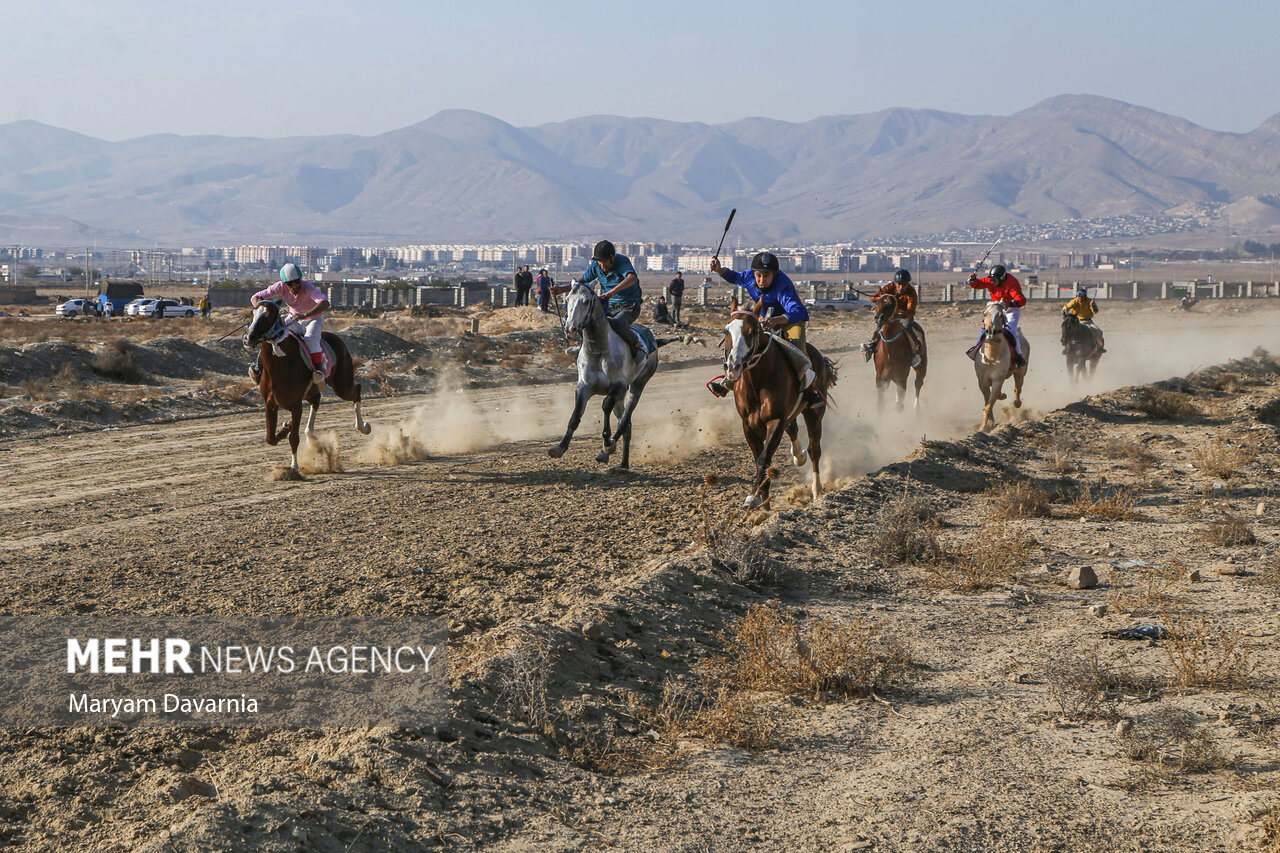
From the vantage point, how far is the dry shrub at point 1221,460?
1633 cm

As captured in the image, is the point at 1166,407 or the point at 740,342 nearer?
the point at 740,342

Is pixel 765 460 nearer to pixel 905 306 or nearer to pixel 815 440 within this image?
pixel 815 440

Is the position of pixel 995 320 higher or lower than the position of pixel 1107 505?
higher

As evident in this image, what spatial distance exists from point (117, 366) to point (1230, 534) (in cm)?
2305

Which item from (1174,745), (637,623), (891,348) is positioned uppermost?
(891,348)

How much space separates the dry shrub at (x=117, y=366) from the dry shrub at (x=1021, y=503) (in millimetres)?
20185

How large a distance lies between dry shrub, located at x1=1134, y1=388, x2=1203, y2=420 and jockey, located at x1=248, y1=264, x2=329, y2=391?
1518 centimetres

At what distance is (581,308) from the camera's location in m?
15.5

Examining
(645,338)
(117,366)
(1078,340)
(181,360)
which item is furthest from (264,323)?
(1078,340)

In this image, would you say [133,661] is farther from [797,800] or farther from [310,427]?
[310,427]

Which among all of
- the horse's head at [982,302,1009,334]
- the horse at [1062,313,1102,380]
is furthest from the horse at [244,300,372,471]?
the horse at [1062,313,1102,380]

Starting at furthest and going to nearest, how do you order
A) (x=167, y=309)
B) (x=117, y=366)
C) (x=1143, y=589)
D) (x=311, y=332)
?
(x=167, y=309), (x=117, y=366), (x=311, y=332), (x=1143, y=589)

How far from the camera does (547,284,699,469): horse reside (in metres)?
15.5

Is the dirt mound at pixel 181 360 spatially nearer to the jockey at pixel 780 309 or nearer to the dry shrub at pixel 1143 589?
the jockey at pixel 780 309
